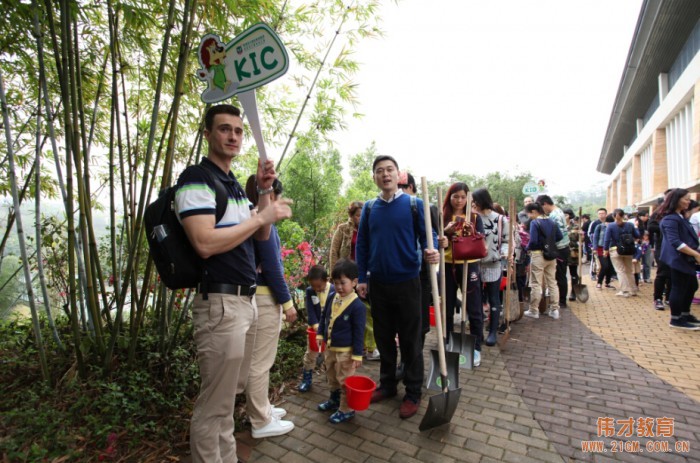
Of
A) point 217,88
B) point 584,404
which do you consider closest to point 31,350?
point 217,88

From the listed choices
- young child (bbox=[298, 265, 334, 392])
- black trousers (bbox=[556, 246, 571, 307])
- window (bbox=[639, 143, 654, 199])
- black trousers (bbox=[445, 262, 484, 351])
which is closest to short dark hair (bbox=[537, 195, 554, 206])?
black trousers (bbox=[556, 246, 571, 307])

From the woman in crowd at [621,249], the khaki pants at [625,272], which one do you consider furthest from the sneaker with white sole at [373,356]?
the khaki pants at [625,272]

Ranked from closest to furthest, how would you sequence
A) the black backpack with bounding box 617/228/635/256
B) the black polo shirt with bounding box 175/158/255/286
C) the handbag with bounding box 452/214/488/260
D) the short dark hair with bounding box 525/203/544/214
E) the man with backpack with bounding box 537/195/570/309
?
the black polo shirt with bounding box 175/158/255/286 → the handbag with bounding box 452/214/488/260 → the short dark hair with bounding box 525/203/544/214 → the man with backpack with bounding box 537/195/570/309 → the black backpack with bounding box 617/228/635/256

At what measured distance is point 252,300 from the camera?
2.02m

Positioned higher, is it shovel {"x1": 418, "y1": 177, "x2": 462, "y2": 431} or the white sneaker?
shovel {"x1": 418, "y1": 177, "x2": 462, "y2": 431}

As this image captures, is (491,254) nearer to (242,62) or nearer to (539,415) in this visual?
(539,415)

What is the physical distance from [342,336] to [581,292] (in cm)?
606

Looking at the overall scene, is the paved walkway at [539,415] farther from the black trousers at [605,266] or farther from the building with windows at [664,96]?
the building with windows at [664,96]

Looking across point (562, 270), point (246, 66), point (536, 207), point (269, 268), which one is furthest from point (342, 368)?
point (562, 270)

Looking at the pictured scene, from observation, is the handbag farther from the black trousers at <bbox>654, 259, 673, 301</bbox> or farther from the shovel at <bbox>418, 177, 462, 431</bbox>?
the black trousers at <bbox>654, 259, 673, 301</bbox>

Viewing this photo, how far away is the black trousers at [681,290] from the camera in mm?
4848

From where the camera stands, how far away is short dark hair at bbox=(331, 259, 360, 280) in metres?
2.94

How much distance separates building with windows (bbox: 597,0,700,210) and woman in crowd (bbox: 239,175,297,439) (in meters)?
16.1

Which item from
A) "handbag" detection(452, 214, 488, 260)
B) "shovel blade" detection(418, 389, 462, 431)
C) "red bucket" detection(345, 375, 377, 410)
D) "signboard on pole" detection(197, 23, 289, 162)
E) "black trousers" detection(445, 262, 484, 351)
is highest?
"signboard on pole" detection(197, 23, 289, 162)
